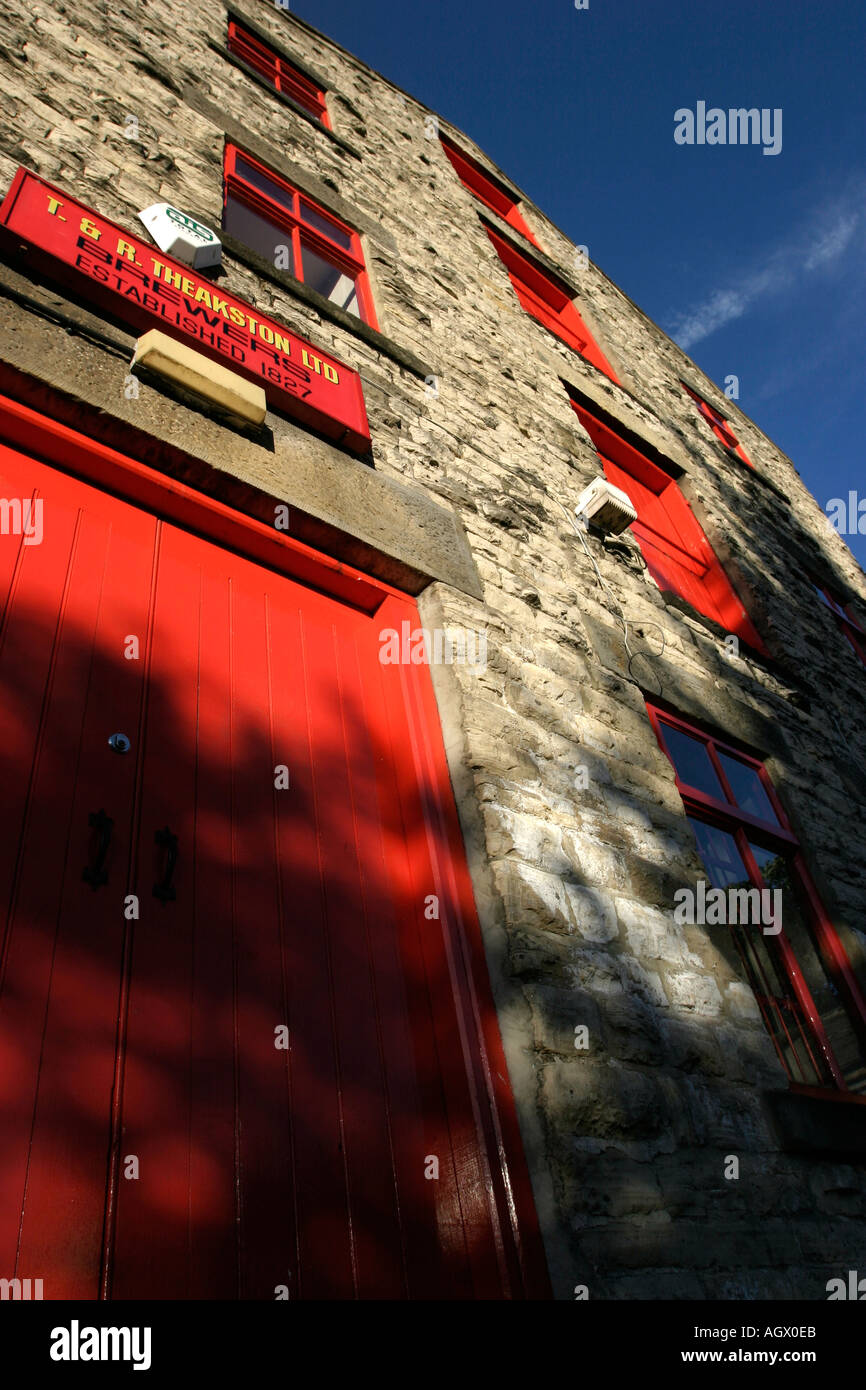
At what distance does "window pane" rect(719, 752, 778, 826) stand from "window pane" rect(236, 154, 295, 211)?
4443mm

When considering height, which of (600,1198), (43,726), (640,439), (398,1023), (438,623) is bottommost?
(600,1198)

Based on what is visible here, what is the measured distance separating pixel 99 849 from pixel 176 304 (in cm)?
235

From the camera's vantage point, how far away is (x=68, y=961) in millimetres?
1846

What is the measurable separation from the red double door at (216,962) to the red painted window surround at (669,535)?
12.7 ft

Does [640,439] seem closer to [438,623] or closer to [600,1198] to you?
[438,623]

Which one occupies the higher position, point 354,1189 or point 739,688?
point 739,688

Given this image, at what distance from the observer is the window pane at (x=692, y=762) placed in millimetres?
4090

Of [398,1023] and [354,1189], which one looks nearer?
[354,1189]

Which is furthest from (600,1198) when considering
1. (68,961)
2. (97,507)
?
(97,507)

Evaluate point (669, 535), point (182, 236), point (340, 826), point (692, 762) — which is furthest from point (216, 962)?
point (669, 535)

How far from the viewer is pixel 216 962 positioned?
2.07 meters

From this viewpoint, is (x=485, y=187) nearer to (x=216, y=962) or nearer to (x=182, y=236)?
(x=182, y=236)

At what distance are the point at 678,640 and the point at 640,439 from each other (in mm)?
3284

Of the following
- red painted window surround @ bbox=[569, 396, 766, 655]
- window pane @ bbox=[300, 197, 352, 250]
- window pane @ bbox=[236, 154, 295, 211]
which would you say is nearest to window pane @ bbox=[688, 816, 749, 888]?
red painted window surround @ bbox=[569, 396, 766, 655]
